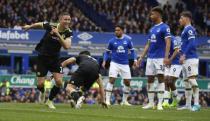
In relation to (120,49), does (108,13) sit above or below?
above

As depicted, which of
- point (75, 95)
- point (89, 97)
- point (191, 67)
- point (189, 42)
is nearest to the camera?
point (75, 95)

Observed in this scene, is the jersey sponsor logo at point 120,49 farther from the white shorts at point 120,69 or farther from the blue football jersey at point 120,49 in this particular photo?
the white shorts at point 120,69

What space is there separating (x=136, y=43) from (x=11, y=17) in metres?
7.77

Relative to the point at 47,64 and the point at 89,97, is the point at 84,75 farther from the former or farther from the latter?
the point at 89,97

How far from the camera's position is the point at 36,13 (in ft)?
124

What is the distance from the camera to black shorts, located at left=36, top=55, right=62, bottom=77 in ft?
57.1

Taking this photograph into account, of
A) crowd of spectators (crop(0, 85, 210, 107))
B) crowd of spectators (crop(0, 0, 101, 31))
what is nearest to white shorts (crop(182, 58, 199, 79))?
crowd of spectators (crop(0, 85, 210, 107))

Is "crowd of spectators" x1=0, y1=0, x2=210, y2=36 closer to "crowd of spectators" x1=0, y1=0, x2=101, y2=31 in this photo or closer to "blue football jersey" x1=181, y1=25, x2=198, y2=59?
"crowd of spectators" x1=0, y1=0, x2=101, y2=31

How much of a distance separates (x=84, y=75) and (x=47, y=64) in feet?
3.70

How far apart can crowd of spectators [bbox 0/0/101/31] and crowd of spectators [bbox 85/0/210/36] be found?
1967 mm

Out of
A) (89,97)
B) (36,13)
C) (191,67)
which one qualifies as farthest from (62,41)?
(36,13)

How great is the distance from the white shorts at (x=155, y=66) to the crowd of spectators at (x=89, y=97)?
506 inches

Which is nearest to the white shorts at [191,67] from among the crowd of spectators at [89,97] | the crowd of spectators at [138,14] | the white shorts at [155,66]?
the white shorts at [155,66]

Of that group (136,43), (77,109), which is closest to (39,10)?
(136,43)
